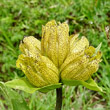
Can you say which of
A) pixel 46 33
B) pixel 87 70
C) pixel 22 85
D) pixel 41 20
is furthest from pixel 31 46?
pixel 41 20

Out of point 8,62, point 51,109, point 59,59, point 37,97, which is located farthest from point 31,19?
point 59,59

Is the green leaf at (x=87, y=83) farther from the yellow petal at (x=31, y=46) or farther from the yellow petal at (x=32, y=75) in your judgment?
the yellow petal at (x=31, y=46)

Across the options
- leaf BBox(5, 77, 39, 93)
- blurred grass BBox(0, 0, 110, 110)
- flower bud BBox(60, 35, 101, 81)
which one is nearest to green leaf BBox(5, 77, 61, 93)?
leaf BBox(5, 77, 39, 93)

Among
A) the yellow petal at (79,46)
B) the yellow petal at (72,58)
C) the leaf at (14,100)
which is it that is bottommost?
the leaf at (14,100)

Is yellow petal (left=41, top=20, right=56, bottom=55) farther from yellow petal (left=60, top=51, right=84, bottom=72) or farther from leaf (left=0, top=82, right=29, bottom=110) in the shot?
leaf (left=0, top=82, right=29, bottom=110)

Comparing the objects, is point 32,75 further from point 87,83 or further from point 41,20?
point 41,20

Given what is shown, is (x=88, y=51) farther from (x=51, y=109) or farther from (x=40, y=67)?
(x=51, y=109)

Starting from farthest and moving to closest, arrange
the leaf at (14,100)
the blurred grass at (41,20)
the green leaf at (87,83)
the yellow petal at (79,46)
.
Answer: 1. the blurred grass at (41,20)
2. the leaf at (14,100)
3. the yellow petal at (79,46)
4. the green leaf at (87,83)

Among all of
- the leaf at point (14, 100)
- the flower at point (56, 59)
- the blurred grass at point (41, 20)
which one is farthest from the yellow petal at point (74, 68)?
the blurred grass at point (41, 20)
